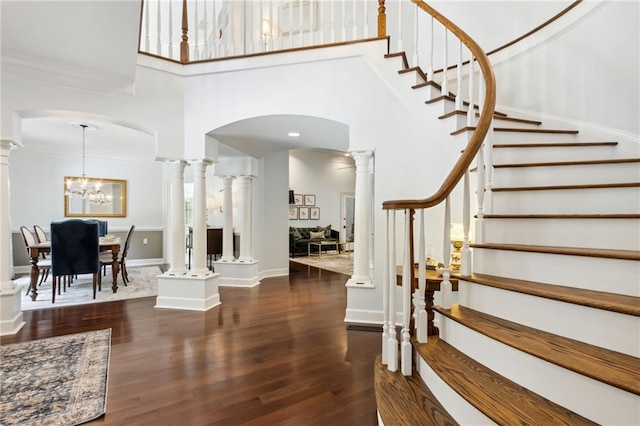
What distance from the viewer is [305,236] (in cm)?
915

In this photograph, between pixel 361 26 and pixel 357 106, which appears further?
pixel 361 26

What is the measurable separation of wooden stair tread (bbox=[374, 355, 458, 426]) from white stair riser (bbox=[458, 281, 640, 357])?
1.77ft

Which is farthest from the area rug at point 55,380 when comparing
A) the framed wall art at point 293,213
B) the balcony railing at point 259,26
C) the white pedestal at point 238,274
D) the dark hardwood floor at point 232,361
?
the framed wall art at point 293,213

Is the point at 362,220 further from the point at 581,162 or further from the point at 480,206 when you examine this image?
the point at 581,162

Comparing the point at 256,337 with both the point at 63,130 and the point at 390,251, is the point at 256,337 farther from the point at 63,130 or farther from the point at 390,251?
the point at 63,130

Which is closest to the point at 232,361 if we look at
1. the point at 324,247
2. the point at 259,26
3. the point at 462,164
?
the point at 462,164

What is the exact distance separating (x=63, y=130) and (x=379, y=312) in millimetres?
5767

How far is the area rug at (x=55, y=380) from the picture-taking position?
1.74m

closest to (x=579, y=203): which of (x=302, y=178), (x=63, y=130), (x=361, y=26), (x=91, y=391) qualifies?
(x=91, y=391)

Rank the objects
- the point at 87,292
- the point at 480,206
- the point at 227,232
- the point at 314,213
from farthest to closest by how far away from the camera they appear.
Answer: the point at 314,213
the point at 227,232
the point at 87,292
the point at 480,206

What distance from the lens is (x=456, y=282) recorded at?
6.54ft

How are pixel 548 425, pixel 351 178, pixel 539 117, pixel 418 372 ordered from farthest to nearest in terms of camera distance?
pixel 351 178 → pixel 539 117 → pixel 418 372 → pixel 548 425

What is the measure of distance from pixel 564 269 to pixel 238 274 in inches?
178

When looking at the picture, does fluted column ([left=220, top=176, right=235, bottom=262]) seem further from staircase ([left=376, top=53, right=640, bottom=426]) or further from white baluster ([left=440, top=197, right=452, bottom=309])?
white baluster ([left=440, top=197, right=452, bottom=309])
